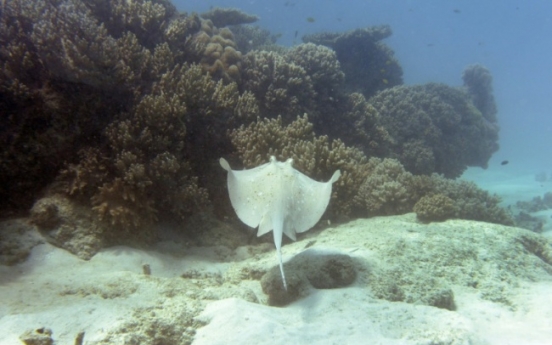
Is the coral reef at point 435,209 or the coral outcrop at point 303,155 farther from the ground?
the coral outcrop at point 303,155

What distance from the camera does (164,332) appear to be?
2918 millimetres

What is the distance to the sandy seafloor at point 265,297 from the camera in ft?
9.64

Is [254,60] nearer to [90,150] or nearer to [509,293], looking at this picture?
[90,150]

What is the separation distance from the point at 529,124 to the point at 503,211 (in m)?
86.7

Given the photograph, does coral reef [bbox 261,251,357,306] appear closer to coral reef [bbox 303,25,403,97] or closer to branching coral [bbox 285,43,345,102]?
branching coral [bbox 285,43,345,102]

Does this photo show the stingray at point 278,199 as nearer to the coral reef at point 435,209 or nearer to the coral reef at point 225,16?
the coral reef at point 435,209

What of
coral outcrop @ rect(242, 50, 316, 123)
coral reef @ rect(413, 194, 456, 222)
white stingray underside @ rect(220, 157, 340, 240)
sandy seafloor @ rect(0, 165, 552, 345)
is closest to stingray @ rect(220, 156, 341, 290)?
white stingray underside @ rect(220, 157, 340, 240)

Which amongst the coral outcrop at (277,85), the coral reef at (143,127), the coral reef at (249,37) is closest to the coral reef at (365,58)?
the coral reef at (249,37)

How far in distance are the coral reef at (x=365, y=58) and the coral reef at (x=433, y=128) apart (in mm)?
1524

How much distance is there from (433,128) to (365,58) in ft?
18.0

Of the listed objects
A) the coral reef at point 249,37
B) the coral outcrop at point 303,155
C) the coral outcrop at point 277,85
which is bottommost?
the coral outcrop at point 303,155

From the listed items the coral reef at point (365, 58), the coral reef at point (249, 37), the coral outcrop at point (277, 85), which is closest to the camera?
the coral outcrop at point (277, 85)

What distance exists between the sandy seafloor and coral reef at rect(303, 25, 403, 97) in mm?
12686

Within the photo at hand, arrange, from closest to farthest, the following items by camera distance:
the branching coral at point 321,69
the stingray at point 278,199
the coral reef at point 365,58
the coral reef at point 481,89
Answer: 1. the stingray at point 278,199
2. the branching coral at point 321,69
3. the coral reef at point 365,58
4. the coral reef at point 481,89
